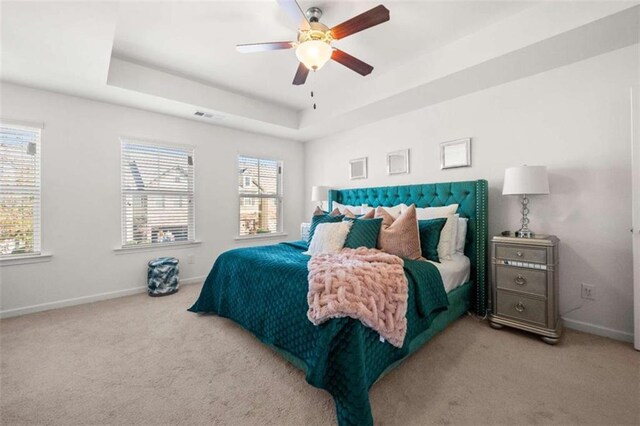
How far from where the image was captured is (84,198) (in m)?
3.18

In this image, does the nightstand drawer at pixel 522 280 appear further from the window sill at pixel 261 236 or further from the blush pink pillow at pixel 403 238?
the window sill at pixel 261 236

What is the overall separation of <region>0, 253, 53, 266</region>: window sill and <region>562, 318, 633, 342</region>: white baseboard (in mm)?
5273

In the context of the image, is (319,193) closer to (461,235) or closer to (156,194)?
(461,235)

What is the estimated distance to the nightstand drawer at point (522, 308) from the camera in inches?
86.7

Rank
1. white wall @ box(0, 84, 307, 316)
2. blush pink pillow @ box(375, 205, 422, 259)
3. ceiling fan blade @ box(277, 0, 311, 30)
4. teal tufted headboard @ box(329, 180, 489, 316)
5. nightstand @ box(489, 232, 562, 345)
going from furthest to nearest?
white wall @ box(0, 84, 307, 316), teal tufted headboard @ box(329, 180, 489, 316), blush pink pillow @ box(375, 205, 422, 259), nightstand @ box(489, 232, 562, 345), ceiling fan blade @ box(277, 0, 311, 30)

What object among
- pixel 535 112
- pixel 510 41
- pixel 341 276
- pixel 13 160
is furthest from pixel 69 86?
pixel 535 112

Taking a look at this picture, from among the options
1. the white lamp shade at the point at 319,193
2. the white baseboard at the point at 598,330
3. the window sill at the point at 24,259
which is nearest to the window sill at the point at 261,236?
the white lamp shade at the point at 319,193

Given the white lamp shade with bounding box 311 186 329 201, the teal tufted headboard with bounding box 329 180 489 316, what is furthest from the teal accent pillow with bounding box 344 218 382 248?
the white lamp shade with bounding box 311 186 329 201

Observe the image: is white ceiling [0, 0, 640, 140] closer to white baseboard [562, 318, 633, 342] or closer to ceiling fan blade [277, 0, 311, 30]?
ceiling fan blade [277, 0, 311, 30]

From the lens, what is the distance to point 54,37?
2.04m

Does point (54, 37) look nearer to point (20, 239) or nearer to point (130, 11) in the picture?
point (130, 11)

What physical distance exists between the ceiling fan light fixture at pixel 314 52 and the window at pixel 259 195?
275 cm

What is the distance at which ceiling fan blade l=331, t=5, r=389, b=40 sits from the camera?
1695mm

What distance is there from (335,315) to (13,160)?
376 cm
